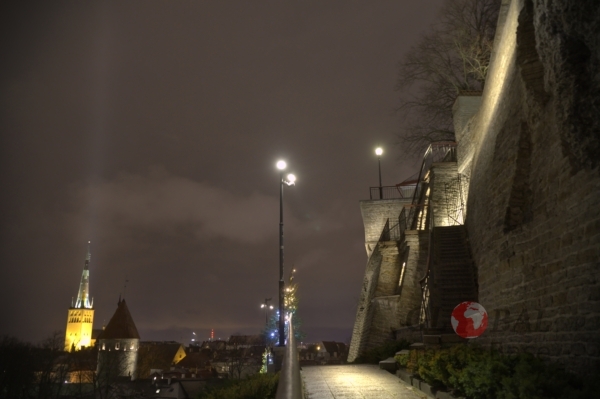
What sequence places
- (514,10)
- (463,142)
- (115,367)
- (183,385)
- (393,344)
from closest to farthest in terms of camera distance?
(514,10) → (393,344) → (463,142) → (183,385) → (115,367)

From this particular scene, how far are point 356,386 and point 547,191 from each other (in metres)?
5.66

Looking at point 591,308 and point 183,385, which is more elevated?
point 591,308

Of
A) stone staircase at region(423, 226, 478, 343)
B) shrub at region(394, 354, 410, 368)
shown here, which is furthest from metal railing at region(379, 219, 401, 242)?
shrub at region(394, 354, 410, 368)

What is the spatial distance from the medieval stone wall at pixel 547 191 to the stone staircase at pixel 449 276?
350cm

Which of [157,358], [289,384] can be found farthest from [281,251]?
[157,358]

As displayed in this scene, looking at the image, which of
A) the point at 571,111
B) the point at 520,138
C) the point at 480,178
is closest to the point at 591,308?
the point at 571,111

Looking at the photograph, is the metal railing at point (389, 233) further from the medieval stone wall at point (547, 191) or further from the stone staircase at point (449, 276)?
the medieval stone wall at point (547, 191)

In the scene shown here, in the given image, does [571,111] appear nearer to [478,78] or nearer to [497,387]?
[497,387]

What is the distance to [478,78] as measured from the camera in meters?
26.0

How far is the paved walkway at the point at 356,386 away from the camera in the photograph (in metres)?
8.99

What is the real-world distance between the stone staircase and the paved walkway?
2.68 m

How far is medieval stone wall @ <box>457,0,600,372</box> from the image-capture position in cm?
646

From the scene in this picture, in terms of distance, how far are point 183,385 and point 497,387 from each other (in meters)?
50.3

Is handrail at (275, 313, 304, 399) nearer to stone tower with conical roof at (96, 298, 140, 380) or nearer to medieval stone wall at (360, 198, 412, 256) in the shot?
medieval stone wall at (360, 198, 412, 256)
